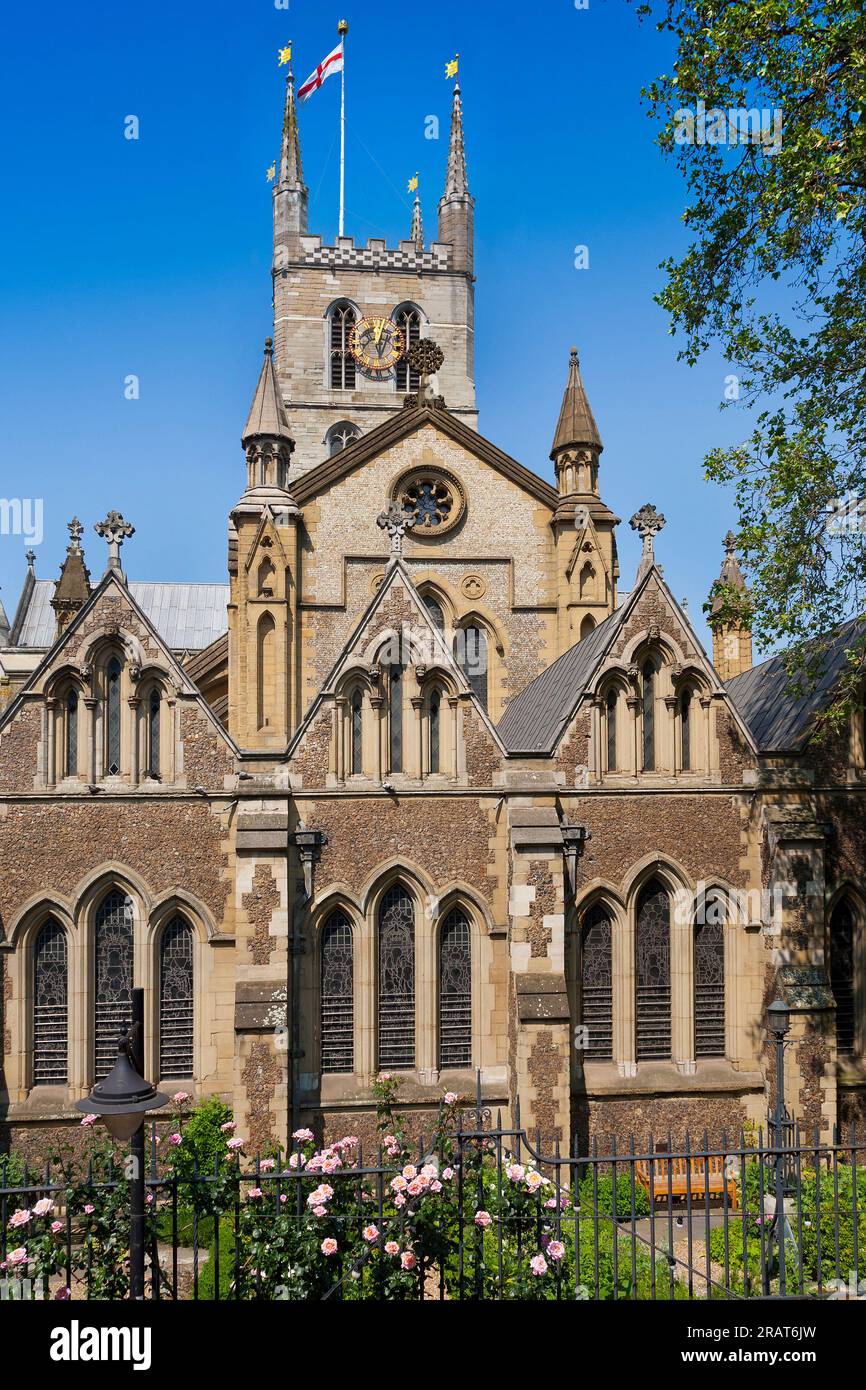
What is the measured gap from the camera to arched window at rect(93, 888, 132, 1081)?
1631 centimetres

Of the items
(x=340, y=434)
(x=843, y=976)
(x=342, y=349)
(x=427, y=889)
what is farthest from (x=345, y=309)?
(x=843, y=976)

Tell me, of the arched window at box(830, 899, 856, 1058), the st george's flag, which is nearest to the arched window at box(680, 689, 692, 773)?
the arched window at box(830, 899, 856, 1058)

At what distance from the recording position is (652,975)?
56.2ft

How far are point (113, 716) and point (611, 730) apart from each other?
777 centimetres

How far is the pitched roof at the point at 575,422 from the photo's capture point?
973 inches

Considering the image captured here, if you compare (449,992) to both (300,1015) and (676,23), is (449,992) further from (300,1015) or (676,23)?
(676,23)

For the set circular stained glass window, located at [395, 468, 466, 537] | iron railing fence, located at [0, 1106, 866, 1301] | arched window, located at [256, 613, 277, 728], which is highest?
circular stained glass window, located at [395, 468, 466, 537]

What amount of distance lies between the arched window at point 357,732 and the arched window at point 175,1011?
12.6 feet

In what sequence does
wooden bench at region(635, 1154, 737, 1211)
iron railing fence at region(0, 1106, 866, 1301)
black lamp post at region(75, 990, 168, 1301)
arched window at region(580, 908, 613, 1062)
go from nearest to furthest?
black lamp post at region(75, 990, 168, 1301) → iron railing fence at region(0, 1106, 866, 1301) → wooden bench at region(635, 1154, 737, 1211) → arched window at region(580, 908, 613, 1062)

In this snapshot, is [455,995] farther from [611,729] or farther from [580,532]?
[580,532]

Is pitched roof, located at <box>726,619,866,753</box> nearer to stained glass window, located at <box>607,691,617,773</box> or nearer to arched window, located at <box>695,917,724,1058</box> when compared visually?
stained glass window, located at <box>607,691,617,773</box>

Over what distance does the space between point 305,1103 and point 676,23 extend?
15803 millimetres

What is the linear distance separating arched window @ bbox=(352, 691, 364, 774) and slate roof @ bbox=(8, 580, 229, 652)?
87.4 ft
